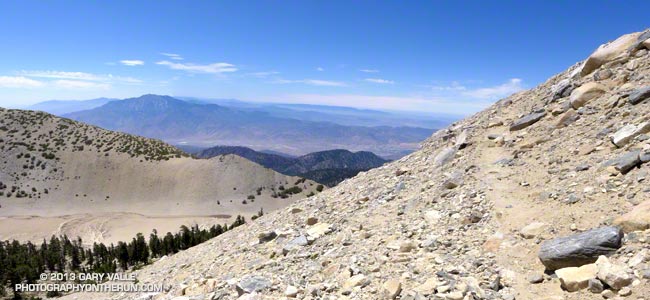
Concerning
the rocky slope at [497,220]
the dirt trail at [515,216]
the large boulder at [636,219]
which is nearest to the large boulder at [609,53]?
the rocky slope at [497,220]

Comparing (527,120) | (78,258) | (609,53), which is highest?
(609,53)

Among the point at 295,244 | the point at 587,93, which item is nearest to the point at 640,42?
the point at 587,93

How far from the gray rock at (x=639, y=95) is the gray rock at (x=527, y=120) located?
324 centimetres

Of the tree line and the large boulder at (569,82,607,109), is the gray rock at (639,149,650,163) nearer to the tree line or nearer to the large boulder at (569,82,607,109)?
the large boulder at (569,82,607,109)

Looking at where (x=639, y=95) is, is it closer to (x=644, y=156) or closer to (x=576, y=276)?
(x=644, y=156)

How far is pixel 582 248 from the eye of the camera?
677 centimetres

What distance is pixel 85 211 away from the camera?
3145 inches

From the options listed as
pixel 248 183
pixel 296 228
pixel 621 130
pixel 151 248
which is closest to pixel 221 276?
pixel 296 228

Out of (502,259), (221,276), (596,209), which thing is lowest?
(221,276)

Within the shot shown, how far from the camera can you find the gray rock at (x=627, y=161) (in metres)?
8.79

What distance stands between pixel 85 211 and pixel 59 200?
9.30 metres

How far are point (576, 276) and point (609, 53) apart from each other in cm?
1365

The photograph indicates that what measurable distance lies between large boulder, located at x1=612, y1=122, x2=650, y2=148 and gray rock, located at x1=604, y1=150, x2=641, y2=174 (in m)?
0.95

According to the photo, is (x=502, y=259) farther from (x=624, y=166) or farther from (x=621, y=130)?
(x=621, y=130)
